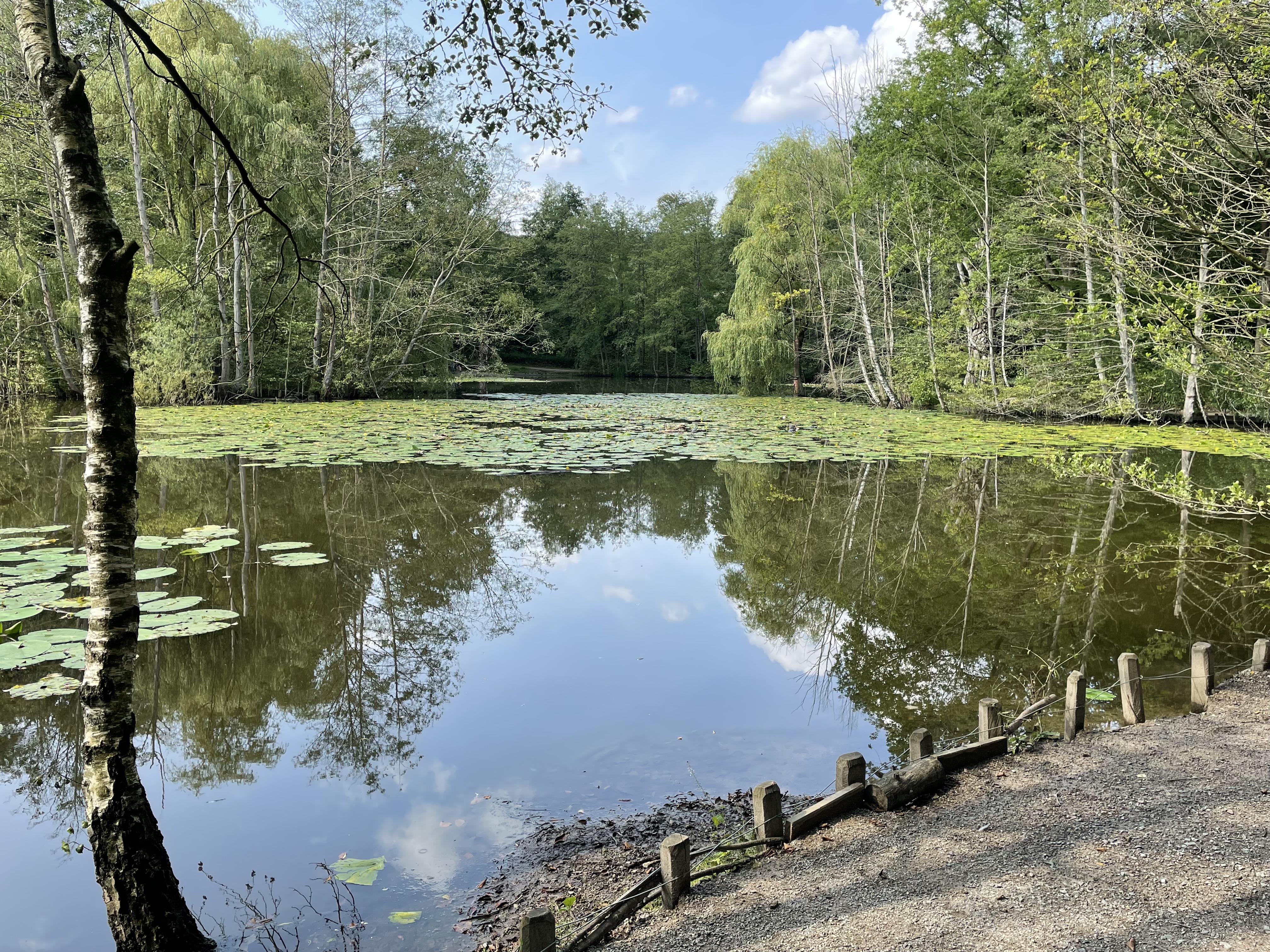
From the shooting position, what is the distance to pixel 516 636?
5719mm

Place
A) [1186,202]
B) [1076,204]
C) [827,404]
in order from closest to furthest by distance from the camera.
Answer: [1186,202] → [1076,204] → [827,404]

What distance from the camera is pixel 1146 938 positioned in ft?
7.32

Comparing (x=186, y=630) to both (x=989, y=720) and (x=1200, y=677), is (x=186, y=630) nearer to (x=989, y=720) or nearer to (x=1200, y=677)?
(x=989, y=720)

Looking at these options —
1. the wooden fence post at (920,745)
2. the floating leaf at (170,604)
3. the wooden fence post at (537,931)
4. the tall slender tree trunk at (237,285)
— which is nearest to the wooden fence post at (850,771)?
the wooden fence post at (920,745)

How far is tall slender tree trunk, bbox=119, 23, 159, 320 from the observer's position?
16.6 metres

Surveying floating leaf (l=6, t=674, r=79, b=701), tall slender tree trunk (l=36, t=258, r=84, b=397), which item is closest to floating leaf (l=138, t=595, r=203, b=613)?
floating leaf (l=6, t=674, r=79, b=701)

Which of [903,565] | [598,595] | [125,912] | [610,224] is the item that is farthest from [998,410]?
[610,224]

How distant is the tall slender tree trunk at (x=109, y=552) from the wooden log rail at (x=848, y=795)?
138 cm

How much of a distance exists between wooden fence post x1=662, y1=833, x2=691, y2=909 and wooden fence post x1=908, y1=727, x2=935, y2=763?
133 cm

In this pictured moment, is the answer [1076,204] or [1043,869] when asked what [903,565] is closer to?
[1043,869]

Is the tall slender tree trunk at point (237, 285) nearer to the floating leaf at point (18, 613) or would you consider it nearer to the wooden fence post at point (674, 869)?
the floating leaf at point (18, 613)

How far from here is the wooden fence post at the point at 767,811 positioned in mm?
2828

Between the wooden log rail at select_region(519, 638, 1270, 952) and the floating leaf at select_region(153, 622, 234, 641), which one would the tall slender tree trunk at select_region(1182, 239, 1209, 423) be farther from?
the floating leaf at select_region(153, 622, 234, 641)

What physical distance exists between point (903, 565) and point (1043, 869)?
15.8 ft
